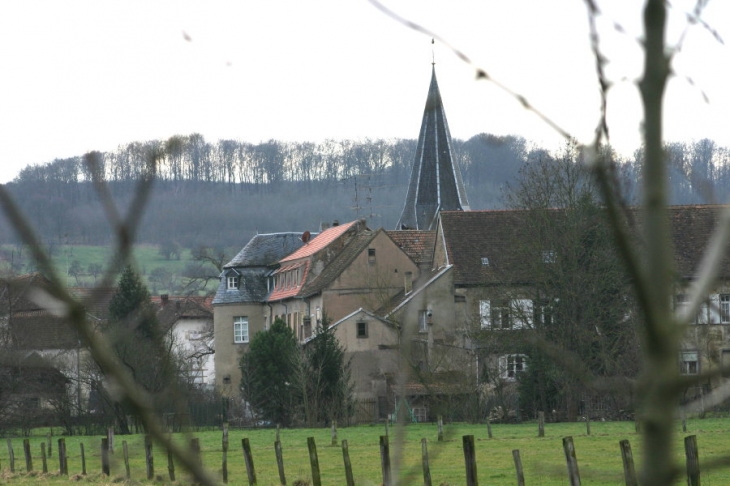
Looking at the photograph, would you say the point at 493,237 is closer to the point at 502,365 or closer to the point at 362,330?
the point at 362,330

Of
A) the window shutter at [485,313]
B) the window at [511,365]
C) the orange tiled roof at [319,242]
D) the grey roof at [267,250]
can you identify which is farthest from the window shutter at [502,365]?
the grey roof at [267,250]

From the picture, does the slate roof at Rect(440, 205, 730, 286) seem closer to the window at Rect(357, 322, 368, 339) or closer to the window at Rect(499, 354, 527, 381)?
the window at Rect(499, 354, 527, 381)

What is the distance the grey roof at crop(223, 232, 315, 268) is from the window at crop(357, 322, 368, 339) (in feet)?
61.0

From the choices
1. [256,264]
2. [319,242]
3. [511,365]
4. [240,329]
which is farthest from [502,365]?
[256,264]

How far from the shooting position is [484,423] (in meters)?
42.2

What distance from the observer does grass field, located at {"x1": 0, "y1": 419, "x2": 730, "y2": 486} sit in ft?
76.3

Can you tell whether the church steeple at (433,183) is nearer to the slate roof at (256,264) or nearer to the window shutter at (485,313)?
the slate roof at (256,264)

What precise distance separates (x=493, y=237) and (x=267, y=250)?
19998 mm

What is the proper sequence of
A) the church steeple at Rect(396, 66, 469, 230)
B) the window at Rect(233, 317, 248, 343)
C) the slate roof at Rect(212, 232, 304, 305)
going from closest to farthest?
the window at Rect(233, 317, 248, 343) → the slate roof at Rect(212, 232, 304, 305) → the church steeple at Rect(396, 66, 469, 230)

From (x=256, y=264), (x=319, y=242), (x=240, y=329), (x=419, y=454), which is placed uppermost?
(x=319, y=242)

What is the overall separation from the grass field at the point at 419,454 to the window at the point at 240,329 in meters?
21.3

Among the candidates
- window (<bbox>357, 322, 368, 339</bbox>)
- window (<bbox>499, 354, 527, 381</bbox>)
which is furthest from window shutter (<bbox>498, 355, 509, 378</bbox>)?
window (<bbox>357, 322, 368, 339</bbox>)

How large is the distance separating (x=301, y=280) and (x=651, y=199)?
192ft

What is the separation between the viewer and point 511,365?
43.4 metres
